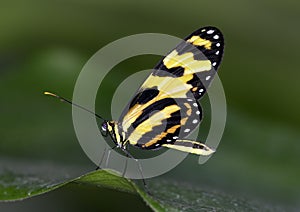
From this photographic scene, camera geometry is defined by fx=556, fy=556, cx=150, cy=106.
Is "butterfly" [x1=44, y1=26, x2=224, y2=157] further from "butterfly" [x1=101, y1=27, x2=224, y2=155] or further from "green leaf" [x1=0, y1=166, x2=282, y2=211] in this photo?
"green leaf" [x1=0, y1=166, x2=282, y2=211]

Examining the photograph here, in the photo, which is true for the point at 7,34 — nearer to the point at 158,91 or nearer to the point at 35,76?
the point at 35,76

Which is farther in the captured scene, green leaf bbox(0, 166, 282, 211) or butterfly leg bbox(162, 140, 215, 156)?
butterfly leg bbox(162, 140, 215, 156)

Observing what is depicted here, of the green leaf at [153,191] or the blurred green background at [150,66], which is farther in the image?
the blurred green background at [150,66]

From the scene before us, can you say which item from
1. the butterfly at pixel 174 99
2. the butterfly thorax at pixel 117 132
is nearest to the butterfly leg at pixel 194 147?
the butterfly at pixel 174 99

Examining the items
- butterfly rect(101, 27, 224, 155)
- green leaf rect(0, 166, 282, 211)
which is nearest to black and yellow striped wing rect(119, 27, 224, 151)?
butterfly rect(101, 27, 224, 155)

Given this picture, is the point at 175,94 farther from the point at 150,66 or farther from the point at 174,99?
the point at 150,66

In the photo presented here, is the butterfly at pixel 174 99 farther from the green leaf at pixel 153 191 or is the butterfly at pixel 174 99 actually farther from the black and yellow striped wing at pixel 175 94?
the green leaf at pixel 153 191

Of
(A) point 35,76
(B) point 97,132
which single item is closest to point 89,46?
(A) point 35,76
